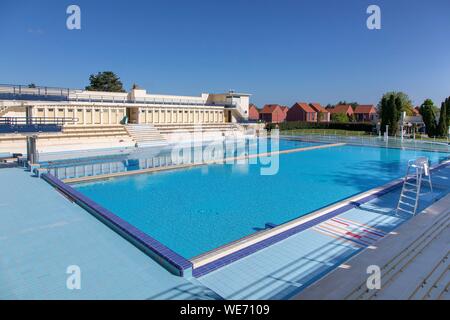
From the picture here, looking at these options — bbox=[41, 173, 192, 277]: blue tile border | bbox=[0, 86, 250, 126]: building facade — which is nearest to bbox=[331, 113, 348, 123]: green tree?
bbox=[0, 86, 250, 126]: building facade

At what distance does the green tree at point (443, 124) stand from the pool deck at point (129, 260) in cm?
2145

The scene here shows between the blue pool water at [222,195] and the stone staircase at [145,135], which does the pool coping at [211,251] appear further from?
the stone staircase at [145,135]

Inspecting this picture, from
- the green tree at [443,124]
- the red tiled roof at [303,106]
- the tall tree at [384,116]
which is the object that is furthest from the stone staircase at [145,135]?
the red tiled roof at [303,106]

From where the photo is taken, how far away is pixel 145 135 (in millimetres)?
19734

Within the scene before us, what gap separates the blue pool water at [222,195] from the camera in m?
6.14

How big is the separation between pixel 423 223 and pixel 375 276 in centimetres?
262

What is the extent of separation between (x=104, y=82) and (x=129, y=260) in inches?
1492

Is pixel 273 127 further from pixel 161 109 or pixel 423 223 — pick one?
pixel 423 223

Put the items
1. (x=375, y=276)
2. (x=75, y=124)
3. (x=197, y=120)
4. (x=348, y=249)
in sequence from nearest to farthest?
(x=375, y=276) < (x=348, y=249) < (x=75, y=124) < (x=197, y=120)

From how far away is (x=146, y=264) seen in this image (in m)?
4.07

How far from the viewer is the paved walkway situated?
342cm

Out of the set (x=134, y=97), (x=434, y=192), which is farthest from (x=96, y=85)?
(x=434, y=192)

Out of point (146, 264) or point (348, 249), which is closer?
point (146, 264)
